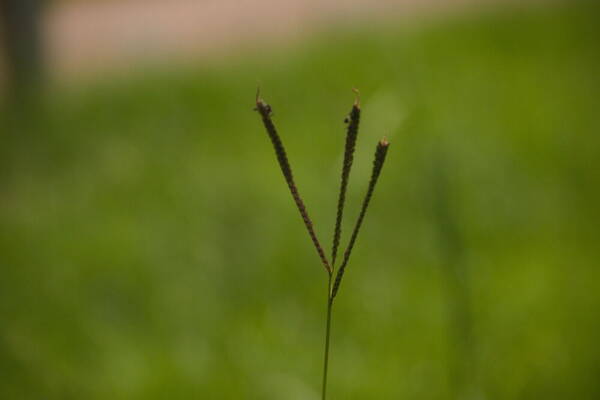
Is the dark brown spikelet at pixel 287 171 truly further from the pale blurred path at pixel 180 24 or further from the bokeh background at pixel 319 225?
the pale blurred path at pixel 180 24

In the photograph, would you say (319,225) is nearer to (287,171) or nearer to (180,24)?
(287,171)

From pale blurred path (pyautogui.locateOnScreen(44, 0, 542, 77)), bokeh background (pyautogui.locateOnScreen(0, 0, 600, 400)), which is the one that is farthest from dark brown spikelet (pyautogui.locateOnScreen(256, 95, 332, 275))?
pale blurred path (pyautogui.locateOnScreen(44, 0, 542, 77))

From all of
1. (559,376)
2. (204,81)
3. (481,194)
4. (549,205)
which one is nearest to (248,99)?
(204,81)

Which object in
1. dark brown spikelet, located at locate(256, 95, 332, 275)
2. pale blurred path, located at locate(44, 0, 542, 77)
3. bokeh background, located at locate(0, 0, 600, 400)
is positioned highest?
pale blurred path, located at locate(44, 0, 542, 77)

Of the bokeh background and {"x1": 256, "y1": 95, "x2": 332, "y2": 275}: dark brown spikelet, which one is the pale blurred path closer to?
the bokeh background

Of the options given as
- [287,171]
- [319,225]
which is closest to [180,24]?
[319,225]

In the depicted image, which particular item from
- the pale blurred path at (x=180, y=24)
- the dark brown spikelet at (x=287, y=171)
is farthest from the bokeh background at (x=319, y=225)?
the pale blurred path at (x=180, y=24)

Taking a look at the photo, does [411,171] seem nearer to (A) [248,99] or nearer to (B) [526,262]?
(B) [526,262]
